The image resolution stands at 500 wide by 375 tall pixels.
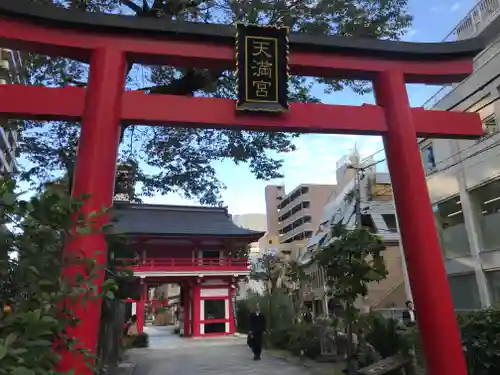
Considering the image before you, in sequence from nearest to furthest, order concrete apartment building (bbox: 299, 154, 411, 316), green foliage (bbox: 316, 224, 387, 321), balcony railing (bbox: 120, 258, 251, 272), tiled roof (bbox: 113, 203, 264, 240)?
green foliage (bbox: 316, 224, 387, 321)
balcony railing (bbox: 120, 258, 251, 272)
tiled roof (bbox: 113, 203, 264, 240)
concrete apartment building (bbox: 299, 154, 411, 316)

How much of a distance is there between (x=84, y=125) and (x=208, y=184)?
642cm

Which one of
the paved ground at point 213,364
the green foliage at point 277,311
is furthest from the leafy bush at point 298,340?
the green foliage at point 277,311

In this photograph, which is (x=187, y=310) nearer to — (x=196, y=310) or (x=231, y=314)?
(x=196, y=310)

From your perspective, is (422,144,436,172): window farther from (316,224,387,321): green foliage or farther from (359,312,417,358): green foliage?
(359,312,417,358): green foliage

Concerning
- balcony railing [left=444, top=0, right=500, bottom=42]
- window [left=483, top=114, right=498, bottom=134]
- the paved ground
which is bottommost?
the paved ground

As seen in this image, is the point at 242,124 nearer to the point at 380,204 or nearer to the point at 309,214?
the point at 380,204

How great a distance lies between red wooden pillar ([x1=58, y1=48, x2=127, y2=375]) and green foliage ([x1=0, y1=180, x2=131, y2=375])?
61.7 inches

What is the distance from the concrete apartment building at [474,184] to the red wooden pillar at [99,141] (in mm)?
10985

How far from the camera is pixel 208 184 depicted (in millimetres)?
12055

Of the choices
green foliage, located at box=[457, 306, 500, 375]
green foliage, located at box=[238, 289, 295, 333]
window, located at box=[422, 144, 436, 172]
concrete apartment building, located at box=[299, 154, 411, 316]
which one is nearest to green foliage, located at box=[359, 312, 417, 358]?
green foliage, located at box=[457, 306, 500, 375]

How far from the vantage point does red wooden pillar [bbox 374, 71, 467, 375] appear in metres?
5.83

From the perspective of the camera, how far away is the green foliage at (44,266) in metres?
3.06

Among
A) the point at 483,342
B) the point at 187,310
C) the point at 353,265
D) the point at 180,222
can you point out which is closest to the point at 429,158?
the point at 353,265

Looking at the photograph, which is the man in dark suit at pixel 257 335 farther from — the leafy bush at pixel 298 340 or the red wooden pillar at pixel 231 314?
the red wooden pillar at pixel 231 314
